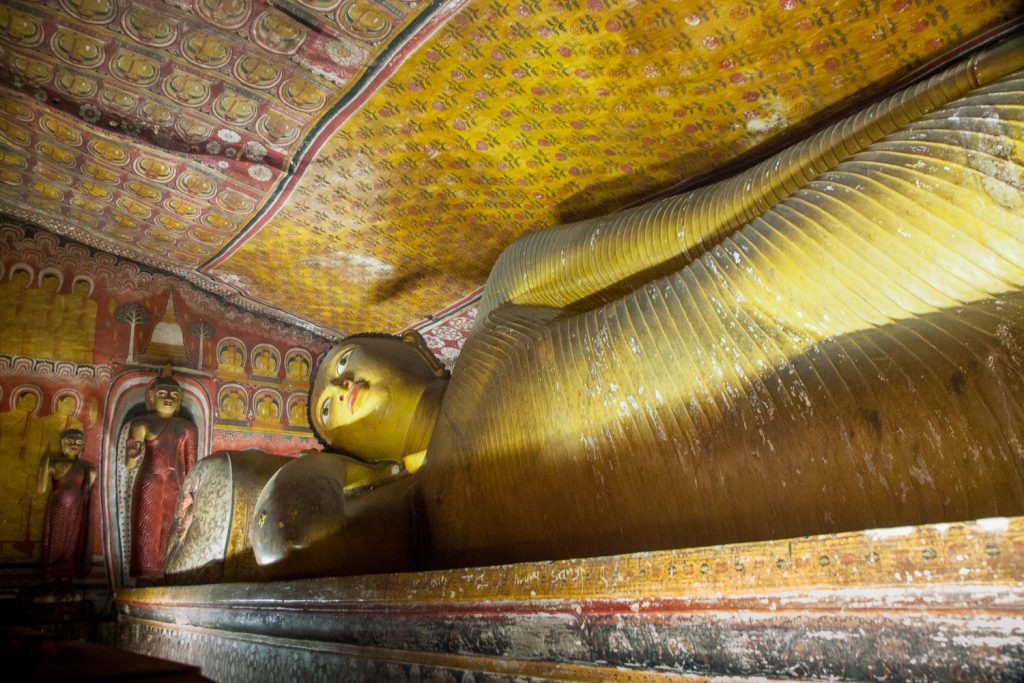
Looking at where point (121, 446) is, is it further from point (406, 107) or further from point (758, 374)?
point (758, 374)

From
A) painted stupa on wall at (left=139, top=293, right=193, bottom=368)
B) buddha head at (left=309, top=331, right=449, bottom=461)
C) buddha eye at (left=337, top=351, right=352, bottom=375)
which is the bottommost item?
buddha head at (left=309, top=331, right=449, bottom=461)

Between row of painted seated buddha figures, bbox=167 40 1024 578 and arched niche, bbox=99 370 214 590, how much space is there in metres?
3.64

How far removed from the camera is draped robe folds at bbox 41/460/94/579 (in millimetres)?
4918

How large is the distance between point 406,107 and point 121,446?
3680mm

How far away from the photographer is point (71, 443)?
16.9 feet

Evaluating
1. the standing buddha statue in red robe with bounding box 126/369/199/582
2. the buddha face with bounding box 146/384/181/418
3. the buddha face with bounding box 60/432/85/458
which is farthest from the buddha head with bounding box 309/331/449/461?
the buddha face with bounding box 60/432/85/458

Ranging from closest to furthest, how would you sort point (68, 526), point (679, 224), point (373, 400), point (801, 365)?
1. point (801, 365)
2. point (679, 224)
3. point (373, 400)
4. point (68, 526)

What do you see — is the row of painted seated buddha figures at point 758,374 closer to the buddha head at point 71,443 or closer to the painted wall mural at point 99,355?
the buddha head at point 71,443

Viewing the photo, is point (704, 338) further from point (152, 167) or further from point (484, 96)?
point (152, 167)

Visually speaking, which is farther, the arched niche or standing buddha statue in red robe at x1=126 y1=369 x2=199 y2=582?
the arched niche

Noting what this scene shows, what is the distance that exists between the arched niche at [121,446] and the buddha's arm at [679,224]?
3928mm

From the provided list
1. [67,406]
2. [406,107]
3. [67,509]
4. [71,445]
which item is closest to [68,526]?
[67,509]

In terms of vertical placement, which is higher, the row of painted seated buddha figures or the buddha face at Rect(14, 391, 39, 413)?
the buddha face at Rect(14, 391, 39, 413)

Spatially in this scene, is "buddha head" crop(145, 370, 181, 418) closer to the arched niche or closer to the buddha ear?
the arched niche
